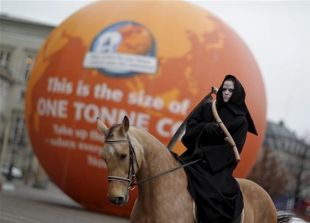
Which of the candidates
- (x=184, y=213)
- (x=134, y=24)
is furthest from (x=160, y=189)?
(x=134, y=24)

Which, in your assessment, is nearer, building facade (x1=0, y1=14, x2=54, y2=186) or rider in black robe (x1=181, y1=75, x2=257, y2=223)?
rider in black robe (x1=181, y1=75, x2=257, y2=223)

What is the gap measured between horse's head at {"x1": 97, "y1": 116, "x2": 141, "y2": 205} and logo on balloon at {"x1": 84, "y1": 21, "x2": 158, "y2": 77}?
10035 mm

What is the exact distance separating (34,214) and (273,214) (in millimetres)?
8302

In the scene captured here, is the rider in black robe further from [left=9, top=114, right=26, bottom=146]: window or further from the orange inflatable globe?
[left=9, top=114, right=26, bottom=146]: window

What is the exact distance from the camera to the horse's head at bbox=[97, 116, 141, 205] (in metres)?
5.91

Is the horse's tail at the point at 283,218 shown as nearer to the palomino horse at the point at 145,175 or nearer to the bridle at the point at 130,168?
the palomino horse at the point at 145,175

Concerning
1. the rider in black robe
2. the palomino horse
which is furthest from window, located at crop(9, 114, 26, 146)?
the palomino horse

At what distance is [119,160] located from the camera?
19.6 feet

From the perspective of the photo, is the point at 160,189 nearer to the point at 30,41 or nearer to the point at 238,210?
the point at 238,210

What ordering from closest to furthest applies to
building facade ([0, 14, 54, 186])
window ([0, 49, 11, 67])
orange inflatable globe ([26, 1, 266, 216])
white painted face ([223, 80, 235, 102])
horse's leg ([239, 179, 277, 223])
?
white painted face ([223, 80, 235, 102])
horse's leg ([239, 179, 277, 223])
orange inflatable globe ([26, 1, 266, 216])
window ([0, 49, 11, 67])
building facade ([0, 14, 54, 186])

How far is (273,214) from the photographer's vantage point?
794 cm

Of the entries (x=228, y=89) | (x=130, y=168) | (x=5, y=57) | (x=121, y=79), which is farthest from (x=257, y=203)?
(x=5, y=57)

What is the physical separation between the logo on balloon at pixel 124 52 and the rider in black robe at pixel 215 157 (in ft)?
29.7

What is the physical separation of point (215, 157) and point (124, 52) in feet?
31.7
